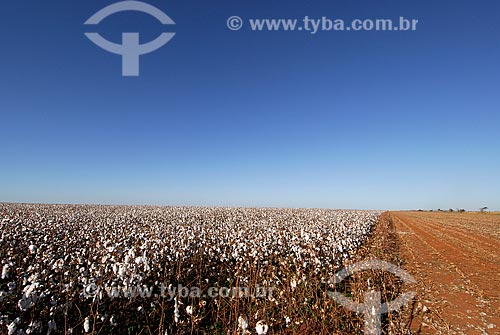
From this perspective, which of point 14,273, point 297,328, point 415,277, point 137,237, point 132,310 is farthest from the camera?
point 137,237

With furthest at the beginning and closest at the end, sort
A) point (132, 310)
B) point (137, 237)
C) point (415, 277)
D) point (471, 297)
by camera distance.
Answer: point (137, 237)
point (415, 277)
point (471, 297)
point (132, 310)

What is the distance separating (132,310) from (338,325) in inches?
161

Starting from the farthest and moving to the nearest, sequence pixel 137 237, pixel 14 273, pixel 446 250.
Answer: pixel 446 250 < pixel 137 237 < pixel 14 273

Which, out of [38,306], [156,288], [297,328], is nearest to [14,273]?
[38,306]

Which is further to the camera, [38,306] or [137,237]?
[137,237]

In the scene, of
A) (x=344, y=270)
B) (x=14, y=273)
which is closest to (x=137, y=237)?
(x=14, y=273)

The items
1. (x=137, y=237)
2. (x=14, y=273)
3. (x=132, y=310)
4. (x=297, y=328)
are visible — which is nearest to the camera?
(x=297, y=328)

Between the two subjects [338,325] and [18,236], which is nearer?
[338,325]

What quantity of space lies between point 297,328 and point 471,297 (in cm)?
473

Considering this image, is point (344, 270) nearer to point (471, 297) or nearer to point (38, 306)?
point (471, 297)

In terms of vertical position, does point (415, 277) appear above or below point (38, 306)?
below

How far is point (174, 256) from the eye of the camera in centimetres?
896

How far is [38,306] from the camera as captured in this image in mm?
5266

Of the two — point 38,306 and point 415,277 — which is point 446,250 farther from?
point 38,306
